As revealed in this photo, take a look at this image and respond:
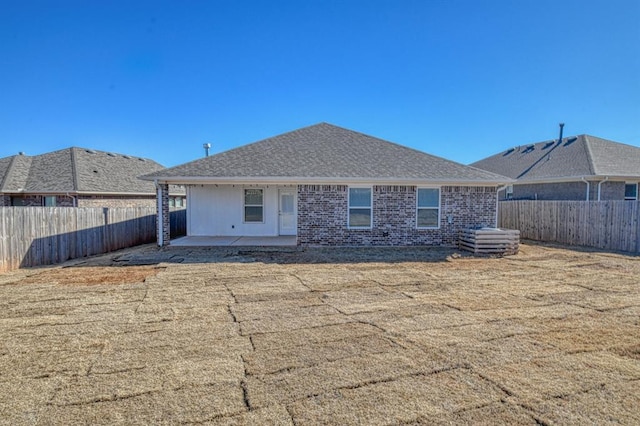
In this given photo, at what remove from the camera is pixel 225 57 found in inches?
539

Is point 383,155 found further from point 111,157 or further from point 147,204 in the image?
point 111,157

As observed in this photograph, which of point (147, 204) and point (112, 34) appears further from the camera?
point (147, 204)

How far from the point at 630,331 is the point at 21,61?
1739 cm

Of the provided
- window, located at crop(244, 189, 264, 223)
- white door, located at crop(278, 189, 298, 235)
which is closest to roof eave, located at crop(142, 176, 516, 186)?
window, located at crop(244, 189, 264, 223)

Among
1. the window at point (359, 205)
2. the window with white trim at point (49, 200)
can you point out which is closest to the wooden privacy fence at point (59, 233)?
the window with white trim at point (49, 200)

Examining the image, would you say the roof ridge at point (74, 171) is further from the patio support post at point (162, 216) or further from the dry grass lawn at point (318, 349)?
the dry grass lawn at point (318, 349)

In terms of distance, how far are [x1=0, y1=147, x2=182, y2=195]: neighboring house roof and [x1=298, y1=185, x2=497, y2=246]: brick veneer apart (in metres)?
10.4

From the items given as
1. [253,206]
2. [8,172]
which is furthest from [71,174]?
[253,206]

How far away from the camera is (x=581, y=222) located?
13.8 meters

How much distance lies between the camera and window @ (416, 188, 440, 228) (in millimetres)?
12828

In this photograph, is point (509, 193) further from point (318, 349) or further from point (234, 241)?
point (318, 349)

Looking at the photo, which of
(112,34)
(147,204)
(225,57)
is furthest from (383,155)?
(147,204)

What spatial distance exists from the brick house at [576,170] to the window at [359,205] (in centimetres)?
1072

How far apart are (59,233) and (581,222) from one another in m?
18.0
